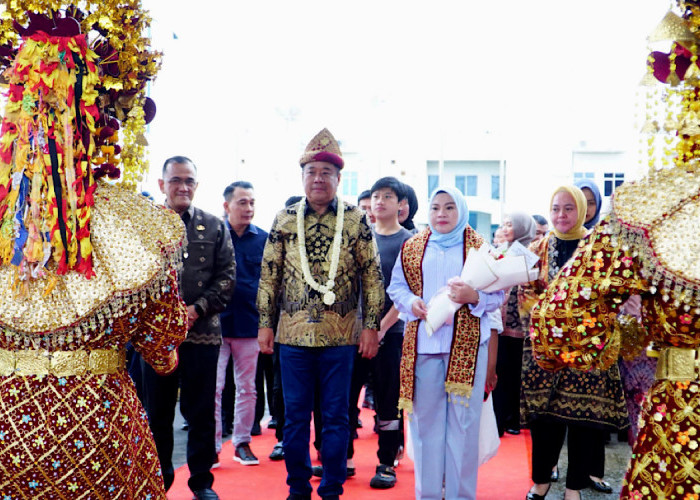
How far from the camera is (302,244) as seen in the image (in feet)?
11.7

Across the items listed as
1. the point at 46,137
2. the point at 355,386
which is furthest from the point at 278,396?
the point at 46,137

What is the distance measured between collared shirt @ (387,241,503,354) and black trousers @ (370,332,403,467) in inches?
28.6

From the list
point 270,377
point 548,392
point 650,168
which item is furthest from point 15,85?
point 270,377

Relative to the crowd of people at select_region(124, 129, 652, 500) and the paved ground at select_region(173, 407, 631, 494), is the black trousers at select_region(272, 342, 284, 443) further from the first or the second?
the crowd of people at select_region(124, 129, 652, 500)

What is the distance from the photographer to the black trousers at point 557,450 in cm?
361

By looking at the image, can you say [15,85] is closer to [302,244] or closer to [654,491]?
[302,244]

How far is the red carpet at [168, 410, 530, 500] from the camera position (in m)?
3.92

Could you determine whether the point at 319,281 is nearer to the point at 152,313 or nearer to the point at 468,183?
the point at 152,313

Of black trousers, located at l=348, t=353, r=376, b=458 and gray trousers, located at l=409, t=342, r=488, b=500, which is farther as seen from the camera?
black trousers, located at l=348, t=353, r=376, b=458

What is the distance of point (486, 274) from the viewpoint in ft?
10.8

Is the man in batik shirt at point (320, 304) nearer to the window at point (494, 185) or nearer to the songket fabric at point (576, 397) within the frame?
the songket fabric at point (576, 397)

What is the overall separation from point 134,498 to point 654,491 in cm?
142

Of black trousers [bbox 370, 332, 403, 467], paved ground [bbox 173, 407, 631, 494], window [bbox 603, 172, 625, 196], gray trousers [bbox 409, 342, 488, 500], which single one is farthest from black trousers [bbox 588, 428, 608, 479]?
window [bbox 603, 172, 625, 196]

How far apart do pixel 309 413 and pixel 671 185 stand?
7.33ft
